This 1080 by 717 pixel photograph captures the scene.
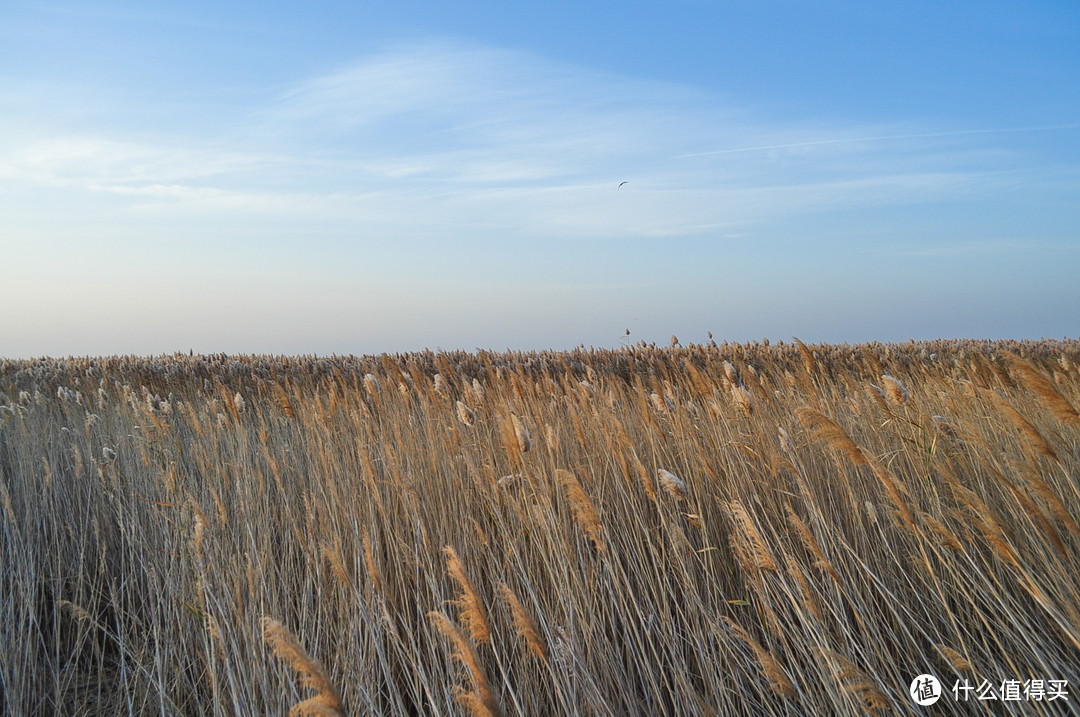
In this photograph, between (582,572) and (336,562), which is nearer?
(336,562)

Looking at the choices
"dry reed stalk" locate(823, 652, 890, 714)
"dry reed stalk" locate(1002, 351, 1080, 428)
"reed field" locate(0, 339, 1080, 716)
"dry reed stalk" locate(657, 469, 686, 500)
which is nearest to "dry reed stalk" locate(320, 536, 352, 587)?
"reed field" locate(0, 339, 1080, 716)

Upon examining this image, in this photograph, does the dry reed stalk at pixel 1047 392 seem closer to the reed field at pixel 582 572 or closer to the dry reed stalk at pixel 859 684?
the reed field at pixel 582 572

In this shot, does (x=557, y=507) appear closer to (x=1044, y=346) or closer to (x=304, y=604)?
(x=304, y=604)

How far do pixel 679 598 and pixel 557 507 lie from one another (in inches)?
26.1

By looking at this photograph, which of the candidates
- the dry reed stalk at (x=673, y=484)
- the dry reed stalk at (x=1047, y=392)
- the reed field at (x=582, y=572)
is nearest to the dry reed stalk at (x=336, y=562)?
the reed field at (x=582, y=572)

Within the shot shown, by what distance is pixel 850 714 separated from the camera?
198 cm

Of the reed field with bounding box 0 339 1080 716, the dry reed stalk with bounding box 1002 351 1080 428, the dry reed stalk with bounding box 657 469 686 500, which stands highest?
the dry reed stalk with bounding box 1002 351 1080 428

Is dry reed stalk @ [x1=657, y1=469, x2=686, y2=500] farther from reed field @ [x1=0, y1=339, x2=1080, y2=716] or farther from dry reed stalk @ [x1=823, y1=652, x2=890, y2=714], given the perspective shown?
dry reed stalk @ [x1=823, y1=652, x2=890, y2=714]

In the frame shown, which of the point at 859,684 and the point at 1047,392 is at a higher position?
the point at 1047,392

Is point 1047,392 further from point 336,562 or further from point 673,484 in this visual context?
point 336,562

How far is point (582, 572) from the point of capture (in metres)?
2.80

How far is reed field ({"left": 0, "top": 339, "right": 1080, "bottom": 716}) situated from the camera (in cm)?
208

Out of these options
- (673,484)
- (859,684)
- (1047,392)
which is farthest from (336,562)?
(1047,392)

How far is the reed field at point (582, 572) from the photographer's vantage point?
2078 millimetres
